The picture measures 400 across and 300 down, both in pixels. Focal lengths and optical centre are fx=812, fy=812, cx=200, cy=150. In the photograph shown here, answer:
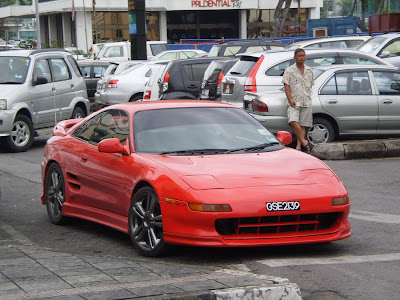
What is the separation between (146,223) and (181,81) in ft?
40.5

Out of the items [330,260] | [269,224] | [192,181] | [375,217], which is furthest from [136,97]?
[330,260]

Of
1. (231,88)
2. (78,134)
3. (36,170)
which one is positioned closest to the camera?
(78,134)

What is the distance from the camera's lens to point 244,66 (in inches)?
647

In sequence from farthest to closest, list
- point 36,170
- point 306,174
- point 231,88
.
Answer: point 231,88
point 36,170
point 306,174

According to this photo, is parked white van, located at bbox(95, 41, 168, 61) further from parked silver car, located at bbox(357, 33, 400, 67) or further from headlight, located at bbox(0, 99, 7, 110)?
headlight, located at bbox(0, 99, 7, 110)

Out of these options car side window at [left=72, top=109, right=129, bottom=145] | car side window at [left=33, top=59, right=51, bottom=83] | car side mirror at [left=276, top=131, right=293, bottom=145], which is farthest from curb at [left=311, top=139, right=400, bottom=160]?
car side window at [left=33, top=59, right=51, bottom=83]

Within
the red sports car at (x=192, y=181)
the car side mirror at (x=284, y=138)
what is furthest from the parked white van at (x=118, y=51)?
the car side mirror at (x=284, y=138)

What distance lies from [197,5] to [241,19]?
411 cm

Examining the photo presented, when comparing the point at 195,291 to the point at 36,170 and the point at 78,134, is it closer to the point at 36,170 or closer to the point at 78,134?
the point at 78,134

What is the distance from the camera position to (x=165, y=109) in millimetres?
8203

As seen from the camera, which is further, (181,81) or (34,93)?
(181,81)

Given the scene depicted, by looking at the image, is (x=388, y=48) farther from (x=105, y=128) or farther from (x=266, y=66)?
(x=105, y=128)

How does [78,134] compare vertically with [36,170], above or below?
above

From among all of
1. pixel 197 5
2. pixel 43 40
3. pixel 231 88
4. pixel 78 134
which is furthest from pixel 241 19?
pixel 78 134
